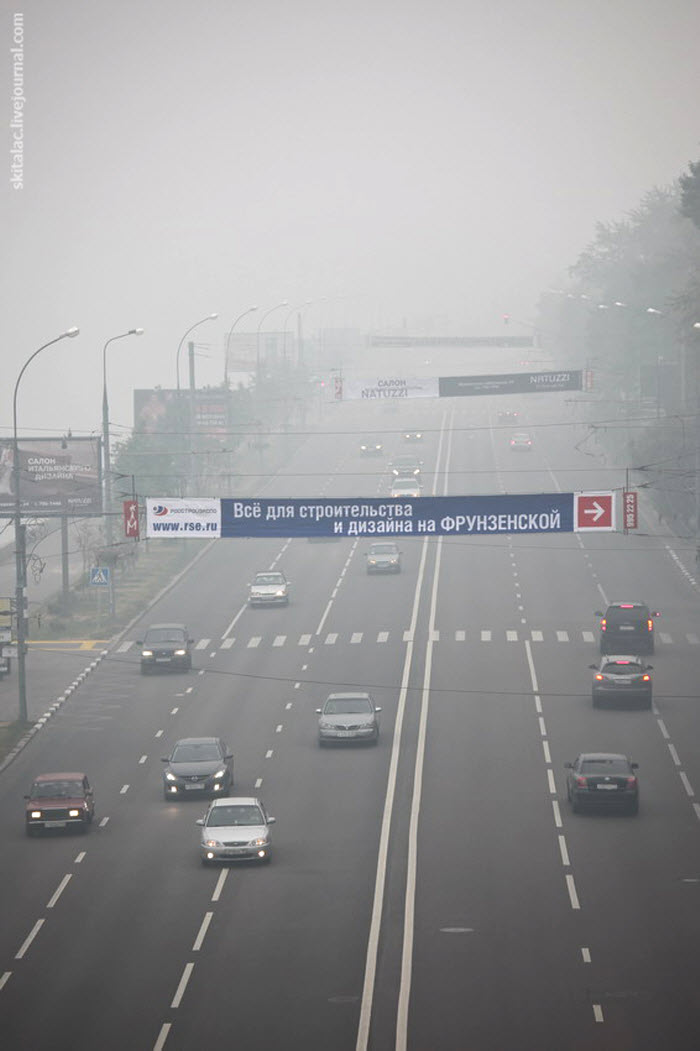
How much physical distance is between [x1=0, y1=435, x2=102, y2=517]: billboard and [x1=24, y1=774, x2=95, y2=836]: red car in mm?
32393

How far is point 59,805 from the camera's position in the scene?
4559 cm

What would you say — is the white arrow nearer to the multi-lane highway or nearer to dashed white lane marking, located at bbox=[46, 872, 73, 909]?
the multi-lane highway

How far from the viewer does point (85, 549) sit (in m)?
91.8

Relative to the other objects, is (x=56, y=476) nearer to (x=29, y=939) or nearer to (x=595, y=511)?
(x=595, y=511)

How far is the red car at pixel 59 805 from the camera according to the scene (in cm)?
4550

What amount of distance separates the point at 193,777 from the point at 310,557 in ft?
156

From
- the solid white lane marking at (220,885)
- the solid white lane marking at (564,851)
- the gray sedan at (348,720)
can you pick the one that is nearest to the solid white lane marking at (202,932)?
the solid white lane marking at (220,885)

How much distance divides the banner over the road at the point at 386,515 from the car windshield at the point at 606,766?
21.0ft

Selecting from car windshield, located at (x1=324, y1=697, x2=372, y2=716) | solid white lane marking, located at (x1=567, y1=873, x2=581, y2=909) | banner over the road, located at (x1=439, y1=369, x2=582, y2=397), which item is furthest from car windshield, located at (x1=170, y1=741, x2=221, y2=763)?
banner over the road, located at (x1=439, y1=369, x2=582, y2=397)

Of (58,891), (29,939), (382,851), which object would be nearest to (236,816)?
(382,851)

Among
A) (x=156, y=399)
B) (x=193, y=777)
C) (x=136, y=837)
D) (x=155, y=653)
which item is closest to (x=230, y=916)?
(x=136, y=837)

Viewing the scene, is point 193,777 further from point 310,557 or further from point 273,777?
point 310,557

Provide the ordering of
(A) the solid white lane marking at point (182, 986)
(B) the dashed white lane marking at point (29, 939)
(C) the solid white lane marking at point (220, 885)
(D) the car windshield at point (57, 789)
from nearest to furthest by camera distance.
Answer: (A) the solid white lane marking at point (182, 986), (B) the dashed white lane marking at point (29, 939), (C) the solid white lane marking at point (220, 885), (D) the car windshield at point (57, 789)

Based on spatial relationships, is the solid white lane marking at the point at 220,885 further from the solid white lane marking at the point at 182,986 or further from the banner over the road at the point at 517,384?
the banner over the road at the point at 517,384
